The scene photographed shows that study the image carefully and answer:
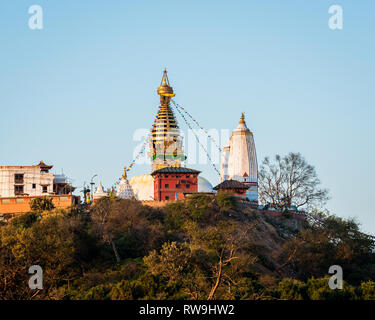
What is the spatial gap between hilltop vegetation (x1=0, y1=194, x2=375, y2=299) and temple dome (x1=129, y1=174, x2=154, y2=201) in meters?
13.8

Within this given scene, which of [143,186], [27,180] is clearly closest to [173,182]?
[143,186]

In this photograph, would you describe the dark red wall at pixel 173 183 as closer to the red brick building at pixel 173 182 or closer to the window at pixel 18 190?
the red brick building at pixel 173 182

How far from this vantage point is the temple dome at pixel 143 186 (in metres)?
75.1

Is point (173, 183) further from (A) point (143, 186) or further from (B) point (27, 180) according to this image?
(B) point (27, 180)

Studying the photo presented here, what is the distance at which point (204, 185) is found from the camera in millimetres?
78250

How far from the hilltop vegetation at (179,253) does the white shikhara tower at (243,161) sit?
5.81 m

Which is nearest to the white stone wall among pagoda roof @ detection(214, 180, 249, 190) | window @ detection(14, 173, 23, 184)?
window @ detection(14, 173, 23, 184)

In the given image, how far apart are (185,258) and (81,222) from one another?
11.4 metres

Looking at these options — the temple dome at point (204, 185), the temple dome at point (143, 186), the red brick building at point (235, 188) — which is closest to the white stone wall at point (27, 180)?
the temple dome at point (143, 186)

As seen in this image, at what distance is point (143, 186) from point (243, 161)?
11.6 m
